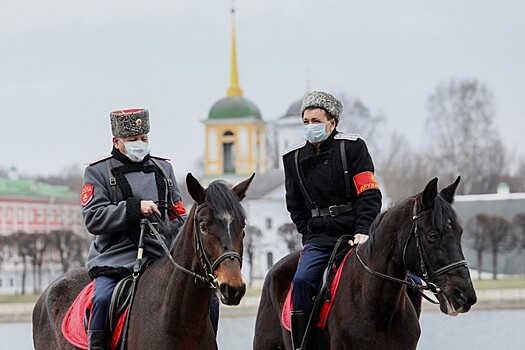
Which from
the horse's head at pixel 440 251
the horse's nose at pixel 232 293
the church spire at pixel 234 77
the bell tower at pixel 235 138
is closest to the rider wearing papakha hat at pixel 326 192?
the horse's head at pixel 440 251

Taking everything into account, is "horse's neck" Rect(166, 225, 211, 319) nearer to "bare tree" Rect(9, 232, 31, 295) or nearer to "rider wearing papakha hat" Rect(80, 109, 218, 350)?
"rider wearing papakha hat" Rect(80, 109, 218, 350)

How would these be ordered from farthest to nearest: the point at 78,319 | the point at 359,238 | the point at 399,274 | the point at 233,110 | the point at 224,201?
the point at 233,110 → the point at 359,238 → the point at 78,319 → the point at 399,274 → the point at 224,201

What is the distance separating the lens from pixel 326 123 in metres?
10.5

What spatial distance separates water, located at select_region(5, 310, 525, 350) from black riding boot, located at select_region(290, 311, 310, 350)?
9.76m

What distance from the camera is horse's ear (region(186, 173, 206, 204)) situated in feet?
28.9

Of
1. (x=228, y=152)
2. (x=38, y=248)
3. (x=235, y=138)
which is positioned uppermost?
(x=235, y=138)

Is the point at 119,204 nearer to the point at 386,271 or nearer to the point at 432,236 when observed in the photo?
the point at 386,271

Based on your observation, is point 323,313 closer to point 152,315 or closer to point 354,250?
point 354,250

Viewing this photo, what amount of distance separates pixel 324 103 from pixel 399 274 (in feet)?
5.03

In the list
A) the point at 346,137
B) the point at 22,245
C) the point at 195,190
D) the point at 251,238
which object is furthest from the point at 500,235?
the point at 195,190

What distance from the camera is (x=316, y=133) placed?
10.5 metres

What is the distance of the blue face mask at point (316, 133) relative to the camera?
1049 cm

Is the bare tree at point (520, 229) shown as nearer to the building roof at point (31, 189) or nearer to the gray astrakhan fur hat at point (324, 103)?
the building roof at point (31, 189)

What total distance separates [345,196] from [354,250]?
0.46 m
